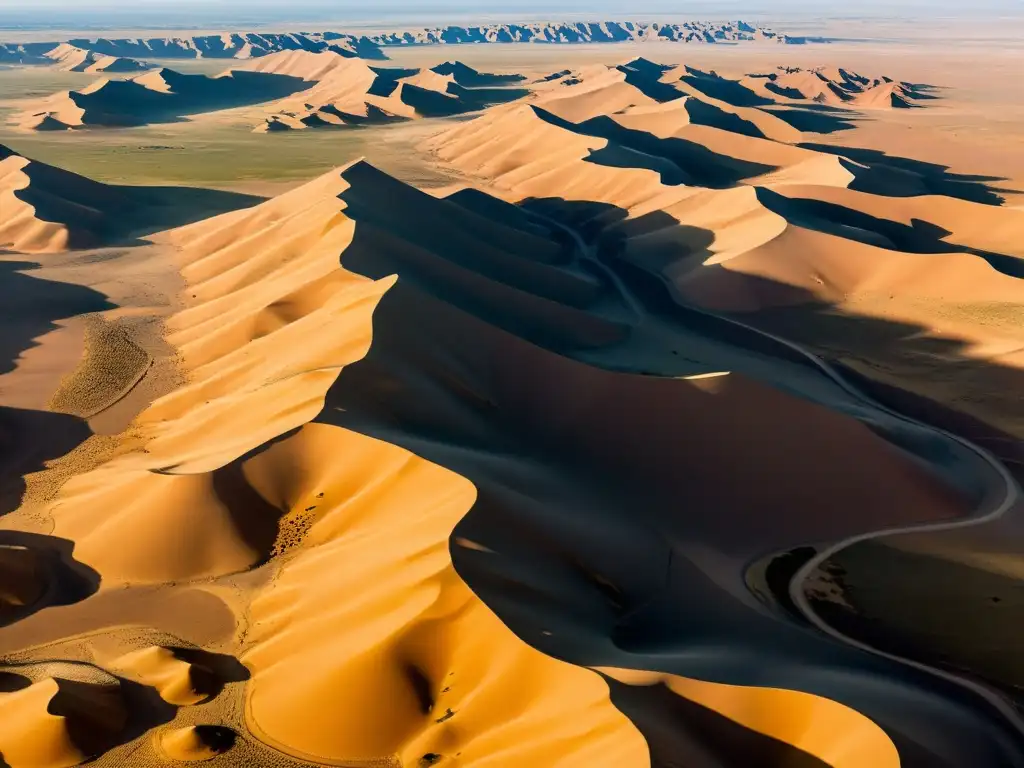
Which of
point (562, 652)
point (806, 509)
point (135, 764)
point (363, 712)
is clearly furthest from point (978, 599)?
point (135, 764)

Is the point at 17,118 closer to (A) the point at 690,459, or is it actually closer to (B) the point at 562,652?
(A) the point at 690,459

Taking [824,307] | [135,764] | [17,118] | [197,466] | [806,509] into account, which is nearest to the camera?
[135,764]

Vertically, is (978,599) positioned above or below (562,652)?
below

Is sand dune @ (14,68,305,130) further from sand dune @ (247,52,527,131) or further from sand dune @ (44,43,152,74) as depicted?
sand dune @ (44,43,152,74)

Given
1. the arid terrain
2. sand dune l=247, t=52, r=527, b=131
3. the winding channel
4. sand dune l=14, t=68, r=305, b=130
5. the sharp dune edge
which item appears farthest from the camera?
sand dune l=247, t=52, r=527, b=131

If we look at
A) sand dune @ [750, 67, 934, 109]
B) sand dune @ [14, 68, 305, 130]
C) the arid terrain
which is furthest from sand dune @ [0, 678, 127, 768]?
sand dune @ [750, 67, 934, 109]

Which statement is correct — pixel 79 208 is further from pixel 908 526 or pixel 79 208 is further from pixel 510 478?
pixel 908 526

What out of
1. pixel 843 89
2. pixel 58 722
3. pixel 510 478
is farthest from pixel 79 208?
pixel 843 89

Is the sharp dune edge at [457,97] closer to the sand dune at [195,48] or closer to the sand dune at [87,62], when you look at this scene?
the sand dune at [87,62]

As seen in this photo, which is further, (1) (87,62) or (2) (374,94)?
(1) (87,62)
